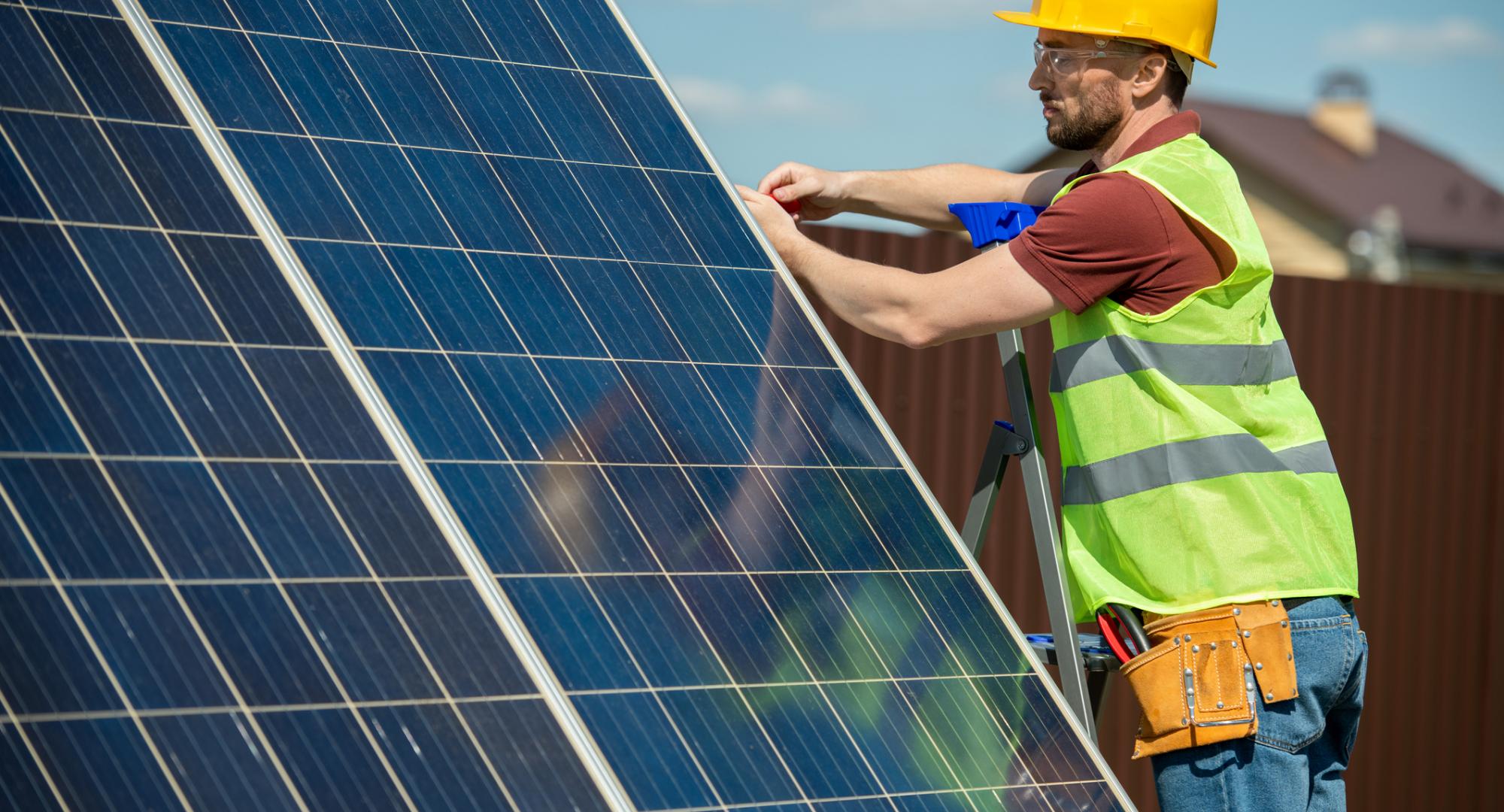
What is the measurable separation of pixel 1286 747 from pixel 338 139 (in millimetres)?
2635

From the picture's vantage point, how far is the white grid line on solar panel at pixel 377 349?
2982 mm

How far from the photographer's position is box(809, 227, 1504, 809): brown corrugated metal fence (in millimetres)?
10586

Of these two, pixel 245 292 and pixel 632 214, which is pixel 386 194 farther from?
pixel 632 214

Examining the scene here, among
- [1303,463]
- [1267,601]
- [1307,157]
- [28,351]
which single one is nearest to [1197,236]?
[1303,463]

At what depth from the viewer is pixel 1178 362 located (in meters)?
3.94

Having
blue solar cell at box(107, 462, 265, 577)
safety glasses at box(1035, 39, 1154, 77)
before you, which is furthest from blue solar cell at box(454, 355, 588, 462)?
safety glasses at box(1035, 39, 1154, 77)

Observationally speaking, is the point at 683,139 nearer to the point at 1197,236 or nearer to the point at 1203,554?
the point at 1197,236

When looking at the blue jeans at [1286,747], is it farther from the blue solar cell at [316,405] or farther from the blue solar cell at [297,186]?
the blue solar cell at [297,186]

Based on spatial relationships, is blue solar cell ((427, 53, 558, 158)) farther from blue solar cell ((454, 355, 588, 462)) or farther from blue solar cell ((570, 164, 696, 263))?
blue solar cell ((454, 355, 588, 462))

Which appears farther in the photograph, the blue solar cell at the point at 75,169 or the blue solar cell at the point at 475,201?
the blue solar cell at the point at 475,201

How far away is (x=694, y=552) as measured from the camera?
11.3 ft

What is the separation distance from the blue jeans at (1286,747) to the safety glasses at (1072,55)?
4.79 ft

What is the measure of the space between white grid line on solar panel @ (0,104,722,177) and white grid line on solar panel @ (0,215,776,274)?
0.88ft

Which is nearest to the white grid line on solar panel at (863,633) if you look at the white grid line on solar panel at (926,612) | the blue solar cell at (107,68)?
the white grid line on solar panel at (926,612)
